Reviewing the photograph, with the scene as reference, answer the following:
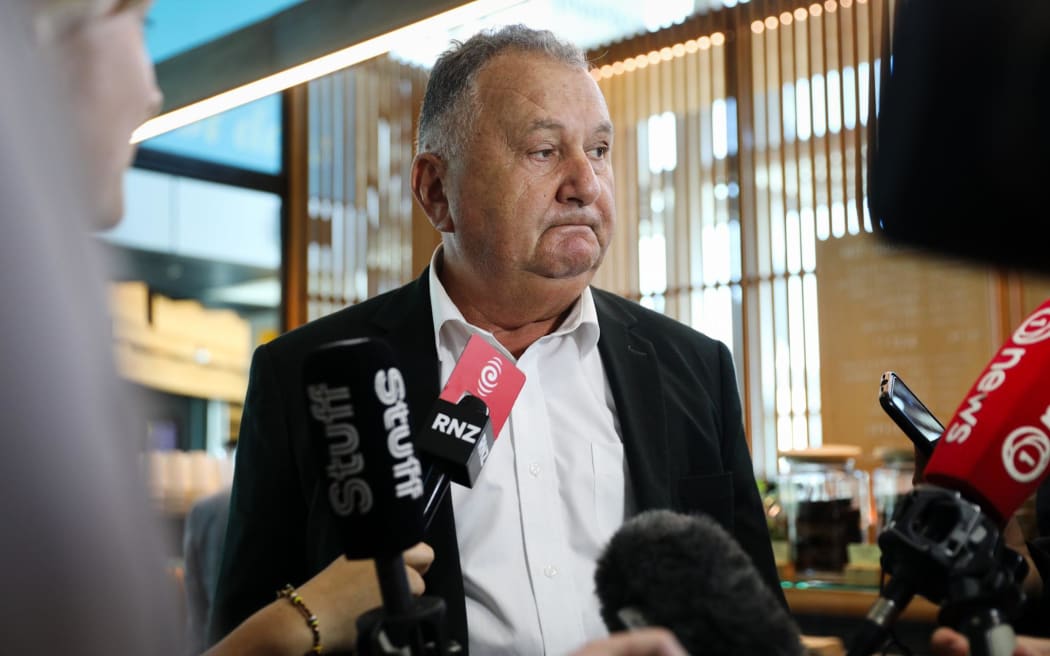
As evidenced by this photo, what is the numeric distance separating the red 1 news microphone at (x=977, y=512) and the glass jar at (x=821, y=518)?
233 centimetres

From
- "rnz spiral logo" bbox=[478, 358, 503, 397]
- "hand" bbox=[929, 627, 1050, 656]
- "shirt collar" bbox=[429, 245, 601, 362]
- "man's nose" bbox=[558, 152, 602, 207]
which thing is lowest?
"hand" bbox=[929, 627, 1050, 656]

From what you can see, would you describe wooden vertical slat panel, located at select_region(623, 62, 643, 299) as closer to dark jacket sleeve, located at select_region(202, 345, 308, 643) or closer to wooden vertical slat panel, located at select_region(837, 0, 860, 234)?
wooden vertical slat panel, located at select_region(837, 0, 860, 234)

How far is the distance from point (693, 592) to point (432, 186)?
1.25 m

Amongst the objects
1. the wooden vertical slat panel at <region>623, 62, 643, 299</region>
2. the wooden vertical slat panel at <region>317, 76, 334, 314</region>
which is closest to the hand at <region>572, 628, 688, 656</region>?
the wooden vertical slat panel at <region>317, 76, 334, 314</region>

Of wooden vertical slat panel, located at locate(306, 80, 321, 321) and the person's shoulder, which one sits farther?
wooden vertical slat panel, located at locate(306, 80, 321, 321)

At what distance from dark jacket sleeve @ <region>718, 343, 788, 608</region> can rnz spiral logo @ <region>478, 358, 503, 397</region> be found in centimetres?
62

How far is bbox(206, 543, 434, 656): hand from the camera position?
105cm

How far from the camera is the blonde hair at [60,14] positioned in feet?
1.19

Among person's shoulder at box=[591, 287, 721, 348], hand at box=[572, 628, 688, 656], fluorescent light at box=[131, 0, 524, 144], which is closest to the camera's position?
hand at box=[572, 628, 688, 656]

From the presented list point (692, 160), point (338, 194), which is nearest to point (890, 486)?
point (692, 160)

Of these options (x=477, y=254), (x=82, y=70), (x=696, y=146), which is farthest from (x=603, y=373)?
(x=696, y=146)

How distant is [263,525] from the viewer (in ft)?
5.03

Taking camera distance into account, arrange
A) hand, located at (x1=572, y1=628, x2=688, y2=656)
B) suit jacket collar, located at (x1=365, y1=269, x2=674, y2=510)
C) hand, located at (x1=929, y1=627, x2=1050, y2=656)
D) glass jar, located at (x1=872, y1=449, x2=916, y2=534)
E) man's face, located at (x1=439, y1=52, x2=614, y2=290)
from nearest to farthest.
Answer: hand, located at (x1=572, y1=628, x2=688, y2=656)
hand, located at (x1=929, y1=627, x2=1050, y2=656)
suit jacket collar, located at (x1=365, y1=269, x2=674, y2=510)
man's face, located at (x1=439, y1=52, x2=614, y2=290)
glass jar, located at (x1=872, y1=449, x2=916, y2=534)

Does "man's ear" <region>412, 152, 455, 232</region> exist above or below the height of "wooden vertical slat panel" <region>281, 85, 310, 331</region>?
below
